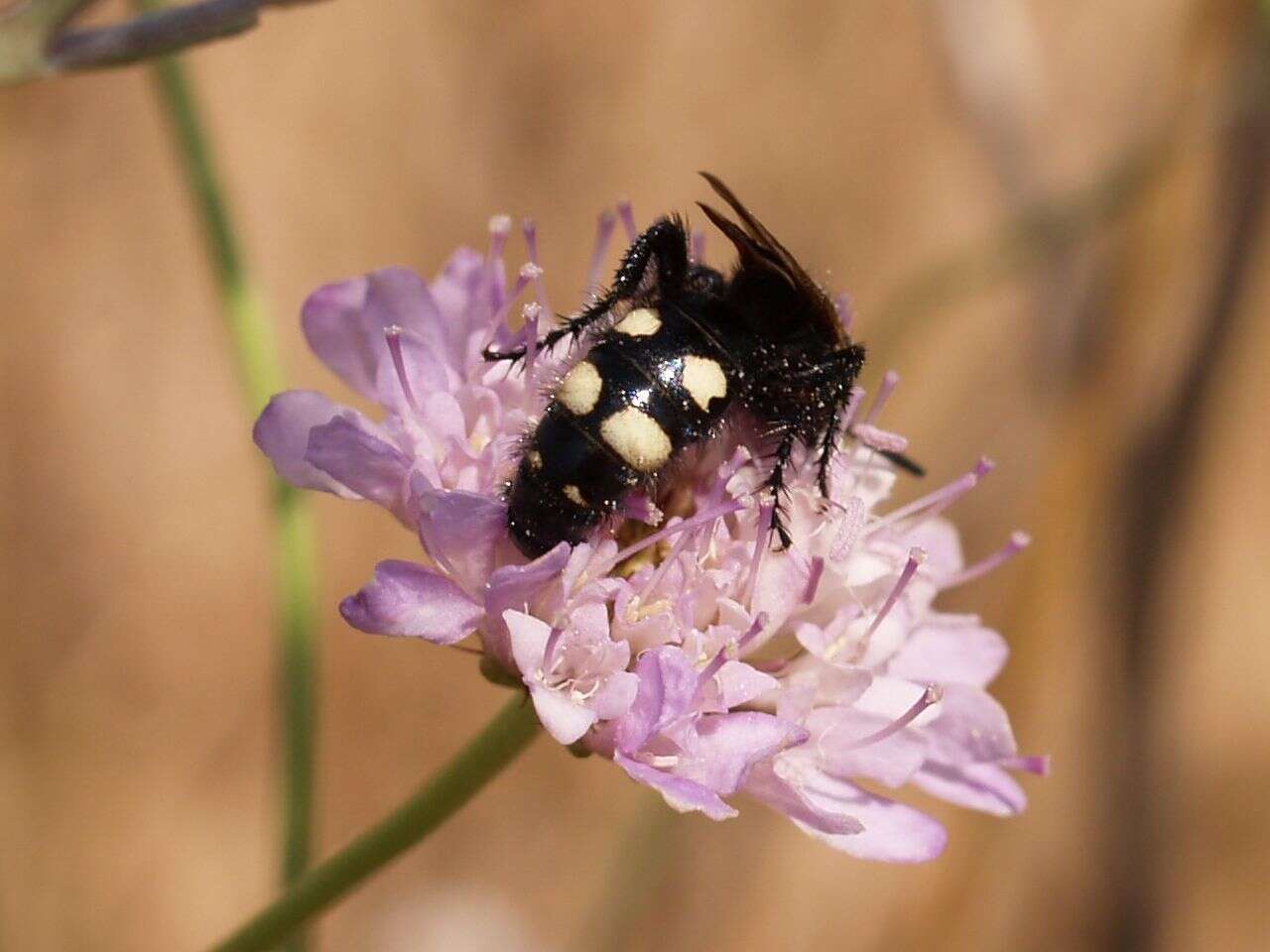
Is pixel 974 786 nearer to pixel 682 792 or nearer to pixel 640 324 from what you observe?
pixel 682 792

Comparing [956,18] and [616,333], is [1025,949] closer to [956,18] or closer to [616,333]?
[956,18]

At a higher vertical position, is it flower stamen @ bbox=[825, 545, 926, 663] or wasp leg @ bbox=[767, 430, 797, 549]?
wasp leg @ bbox=[767, 430, 797, 549]

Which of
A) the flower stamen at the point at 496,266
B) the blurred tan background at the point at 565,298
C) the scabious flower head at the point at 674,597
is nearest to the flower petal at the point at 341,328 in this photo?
the scabious flower head at the point at 674,597

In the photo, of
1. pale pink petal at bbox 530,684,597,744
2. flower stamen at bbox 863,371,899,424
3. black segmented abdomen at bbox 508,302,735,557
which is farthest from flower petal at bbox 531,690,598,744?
flower stamen at bbox 863,371,899,424

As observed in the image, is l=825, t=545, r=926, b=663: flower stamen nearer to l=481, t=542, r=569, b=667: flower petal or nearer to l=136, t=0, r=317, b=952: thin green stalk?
l=481, t=542, r=569, b=667: flower petal

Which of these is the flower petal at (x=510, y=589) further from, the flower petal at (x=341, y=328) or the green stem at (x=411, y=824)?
the flower petal at (x=341, y=328)
